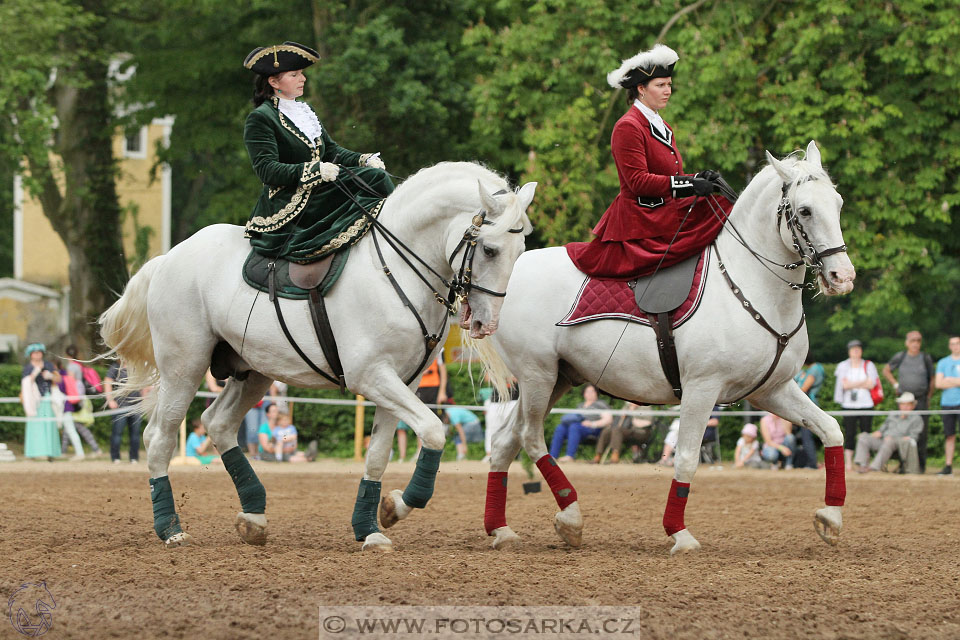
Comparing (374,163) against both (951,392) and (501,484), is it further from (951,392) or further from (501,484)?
(951,392)

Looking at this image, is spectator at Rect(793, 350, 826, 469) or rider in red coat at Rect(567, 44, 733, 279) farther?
spectator at Rect(793, 350, 826, 469)

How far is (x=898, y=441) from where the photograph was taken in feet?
54.6

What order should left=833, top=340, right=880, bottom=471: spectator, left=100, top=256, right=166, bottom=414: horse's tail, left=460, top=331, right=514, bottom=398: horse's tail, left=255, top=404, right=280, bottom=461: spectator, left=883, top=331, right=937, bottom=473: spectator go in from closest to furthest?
left=460, top=331, right=514, bottom=398: horse's tail, left=100, top=256, right=166, bottom=414: horse's tail, left=833, top=340, right=880, bottom=471: spectator, left=883, top=331, right=937, bottom=473: spectator, left=255, top=404, right=280, bottom=461: spectator

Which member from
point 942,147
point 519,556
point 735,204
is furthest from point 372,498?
point 942,147

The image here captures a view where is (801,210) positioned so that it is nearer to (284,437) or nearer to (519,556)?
(519,556)

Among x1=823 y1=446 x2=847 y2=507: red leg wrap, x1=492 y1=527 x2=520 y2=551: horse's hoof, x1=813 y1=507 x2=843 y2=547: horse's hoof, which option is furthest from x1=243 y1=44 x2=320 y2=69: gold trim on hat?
x1=813 y1=507 x2=843 y2=547: horse's hoof

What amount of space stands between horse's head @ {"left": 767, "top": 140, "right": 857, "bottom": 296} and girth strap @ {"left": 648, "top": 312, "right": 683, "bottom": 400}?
2.87 ft

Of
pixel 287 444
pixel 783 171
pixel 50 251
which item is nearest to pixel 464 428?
pixel 287 444

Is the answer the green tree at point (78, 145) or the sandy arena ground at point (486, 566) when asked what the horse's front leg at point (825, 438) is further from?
the green tree at point (78, 145)

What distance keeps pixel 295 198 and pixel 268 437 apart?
1110cm

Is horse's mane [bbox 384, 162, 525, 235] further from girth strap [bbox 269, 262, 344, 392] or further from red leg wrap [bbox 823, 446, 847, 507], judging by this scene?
red leg wrap [bbox 823, 446, 847, 507]

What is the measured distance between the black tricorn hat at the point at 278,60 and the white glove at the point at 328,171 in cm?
72

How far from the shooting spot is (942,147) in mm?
19422

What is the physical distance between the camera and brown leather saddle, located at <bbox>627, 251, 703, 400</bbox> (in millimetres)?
7777
